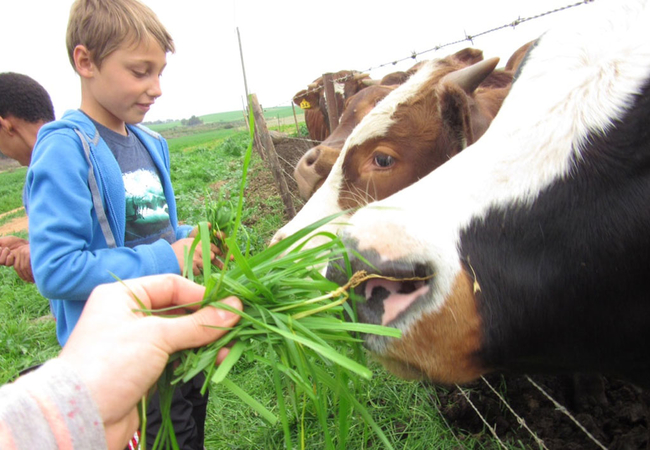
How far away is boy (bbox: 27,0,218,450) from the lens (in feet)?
5.42

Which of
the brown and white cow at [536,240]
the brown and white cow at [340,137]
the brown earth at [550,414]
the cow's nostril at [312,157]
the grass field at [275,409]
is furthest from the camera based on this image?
the cow's nostril at [312,157]

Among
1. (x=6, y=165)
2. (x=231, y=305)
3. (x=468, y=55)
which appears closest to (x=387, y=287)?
(x=231, y=305)

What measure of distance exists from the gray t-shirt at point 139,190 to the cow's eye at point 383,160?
1.38m

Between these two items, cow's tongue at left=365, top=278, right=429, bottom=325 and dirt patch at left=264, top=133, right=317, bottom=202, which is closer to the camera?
cow's tongue at left=365, top=278, right=429, bottom=325

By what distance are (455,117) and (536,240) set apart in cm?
143

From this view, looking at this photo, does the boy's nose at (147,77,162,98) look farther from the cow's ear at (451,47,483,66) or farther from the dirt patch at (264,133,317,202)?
the dirt patch at (264,133,317,202)

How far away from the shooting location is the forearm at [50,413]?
2.69 feet

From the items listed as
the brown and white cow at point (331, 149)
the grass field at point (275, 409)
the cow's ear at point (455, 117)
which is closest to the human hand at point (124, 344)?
the grass field at point (275, 409)

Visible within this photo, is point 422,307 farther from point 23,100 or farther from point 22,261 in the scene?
point 23,100

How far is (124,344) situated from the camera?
97 centimetres

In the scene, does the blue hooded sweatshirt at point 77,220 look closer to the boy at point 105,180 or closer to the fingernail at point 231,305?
the boy at point 105,180

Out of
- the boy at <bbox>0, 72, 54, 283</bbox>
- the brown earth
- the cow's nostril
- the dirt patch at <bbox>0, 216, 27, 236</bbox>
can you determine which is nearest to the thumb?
the brown earth

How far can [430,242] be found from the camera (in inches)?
48.7

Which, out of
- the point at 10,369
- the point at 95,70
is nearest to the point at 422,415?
the point at 95,70
